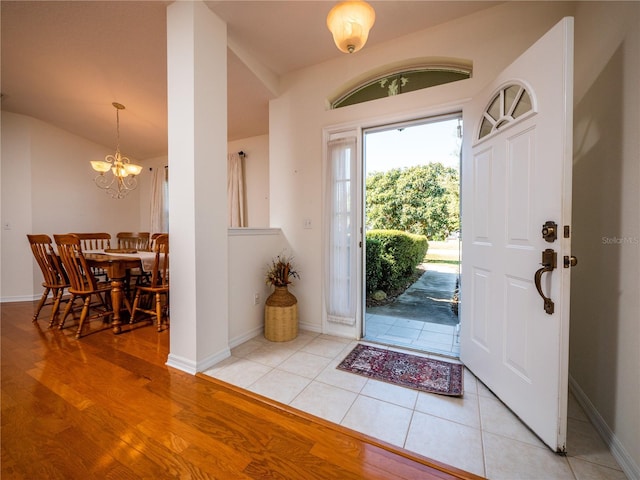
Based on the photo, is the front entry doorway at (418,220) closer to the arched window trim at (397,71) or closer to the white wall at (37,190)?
the arched window trim at (397,71)

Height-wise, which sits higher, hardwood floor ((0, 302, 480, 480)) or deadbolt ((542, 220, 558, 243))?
deadbolt ((542, 220, 558, 243))

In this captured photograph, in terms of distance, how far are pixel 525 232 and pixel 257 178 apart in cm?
378

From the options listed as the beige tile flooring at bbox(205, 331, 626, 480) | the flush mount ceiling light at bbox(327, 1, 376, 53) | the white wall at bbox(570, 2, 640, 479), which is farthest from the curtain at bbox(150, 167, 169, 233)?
the white wall at bbox(570, 2, 640, 479)

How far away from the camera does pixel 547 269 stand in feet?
4.09

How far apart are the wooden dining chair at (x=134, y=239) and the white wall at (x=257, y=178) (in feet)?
5.57

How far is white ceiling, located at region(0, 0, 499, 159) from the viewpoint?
208cm

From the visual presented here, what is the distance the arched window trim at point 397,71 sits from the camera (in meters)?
2.21

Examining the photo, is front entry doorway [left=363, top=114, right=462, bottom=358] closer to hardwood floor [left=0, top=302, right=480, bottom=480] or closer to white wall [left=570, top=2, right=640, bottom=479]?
white wall [left=570, top=2, right=640, bottom=479]

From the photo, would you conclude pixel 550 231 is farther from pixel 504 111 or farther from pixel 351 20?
pixel 351 20

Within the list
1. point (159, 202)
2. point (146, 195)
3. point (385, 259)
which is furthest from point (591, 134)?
point (146, 195)

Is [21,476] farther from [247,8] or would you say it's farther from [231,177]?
[231,177]

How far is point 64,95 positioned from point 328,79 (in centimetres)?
373

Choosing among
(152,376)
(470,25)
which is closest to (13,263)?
(152,376)

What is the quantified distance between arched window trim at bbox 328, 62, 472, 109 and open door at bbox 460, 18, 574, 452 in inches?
19.9
